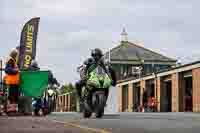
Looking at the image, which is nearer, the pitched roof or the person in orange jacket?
the person in orange jacket

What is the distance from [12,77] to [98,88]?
329 cm

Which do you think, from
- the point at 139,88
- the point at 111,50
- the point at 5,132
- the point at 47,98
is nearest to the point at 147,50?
the point at 111,50

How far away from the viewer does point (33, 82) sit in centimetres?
1650

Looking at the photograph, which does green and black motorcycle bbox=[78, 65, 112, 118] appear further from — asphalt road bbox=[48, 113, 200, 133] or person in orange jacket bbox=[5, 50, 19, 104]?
person in orange jacket bbox=[5, 50, 19, 104]

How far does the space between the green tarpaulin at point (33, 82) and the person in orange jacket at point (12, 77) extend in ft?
5.05

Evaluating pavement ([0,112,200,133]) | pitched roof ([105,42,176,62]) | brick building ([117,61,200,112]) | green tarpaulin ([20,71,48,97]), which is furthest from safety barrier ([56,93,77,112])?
pavement ([0,112,200,133])

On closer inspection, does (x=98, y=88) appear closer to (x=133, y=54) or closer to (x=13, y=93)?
(x=13, y=93)

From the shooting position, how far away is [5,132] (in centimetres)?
657

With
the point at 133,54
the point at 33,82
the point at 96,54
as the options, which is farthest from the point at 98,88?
the point at 133,54

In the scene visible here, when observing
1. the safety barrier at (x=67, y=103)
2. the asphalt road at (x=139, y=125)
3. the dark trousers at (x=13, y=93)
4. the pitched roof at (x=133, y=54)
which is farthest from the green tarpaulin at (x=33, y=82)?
the pitched roof at (x=133, y=54)

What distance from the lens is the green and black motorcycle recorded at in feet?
40.2

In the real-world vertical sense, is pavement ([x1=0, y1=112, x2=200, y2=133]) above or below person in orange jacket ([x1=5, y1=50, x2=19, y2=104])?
below

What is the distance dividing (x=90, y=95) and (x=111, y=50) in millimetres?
75468

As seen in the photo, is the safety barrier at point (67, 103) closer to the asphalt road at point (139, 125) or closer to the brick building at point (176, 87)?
the brick building at point (176, 87)
